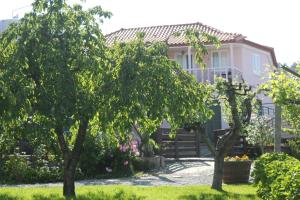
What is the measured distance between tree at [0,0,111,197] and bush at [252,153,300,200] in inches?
141

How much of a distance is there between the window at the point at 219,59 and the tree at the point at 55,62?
2198cm

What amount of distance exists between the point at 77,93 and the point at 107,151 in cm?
867

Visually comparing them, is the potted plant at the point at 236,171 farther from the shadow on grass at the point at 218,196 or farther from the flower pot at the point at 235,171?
the shadow on grass at the point at 218,196

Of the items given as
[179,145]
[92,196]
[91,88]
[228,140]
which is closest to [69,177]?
[92,196]

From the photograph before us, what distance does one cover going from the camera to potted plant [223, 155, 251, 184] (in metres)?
15.3

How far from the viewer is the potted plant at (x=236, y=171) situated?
50.1 feet

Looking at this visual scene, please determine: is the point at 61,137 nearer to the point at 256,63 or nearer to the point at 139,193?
the point at 139,193

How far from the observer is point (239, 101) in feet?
48.1

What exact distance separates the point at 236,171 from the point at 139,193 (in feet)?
11.9

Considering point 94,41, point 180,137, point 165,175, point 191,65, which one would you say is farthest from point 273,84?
point 191,65

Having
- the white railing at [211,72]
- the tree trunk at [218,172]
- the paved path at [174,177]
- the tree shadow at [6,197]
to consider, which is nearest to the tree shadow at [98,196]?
the tree shadow at [6,197]

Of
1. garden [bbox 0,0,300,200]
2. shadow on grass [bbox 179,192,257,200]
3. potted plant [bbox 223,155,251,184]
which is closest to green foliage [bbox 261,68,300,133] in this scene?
garden [bbox 0,0,300,200]

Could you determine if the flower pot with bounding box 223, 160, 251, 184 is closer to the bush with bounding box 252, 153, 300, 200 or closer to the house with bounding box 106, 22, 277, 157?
the bush with bounding box 252, 153, 300, 200

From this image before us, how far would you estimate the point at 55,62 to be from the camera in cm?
1039
